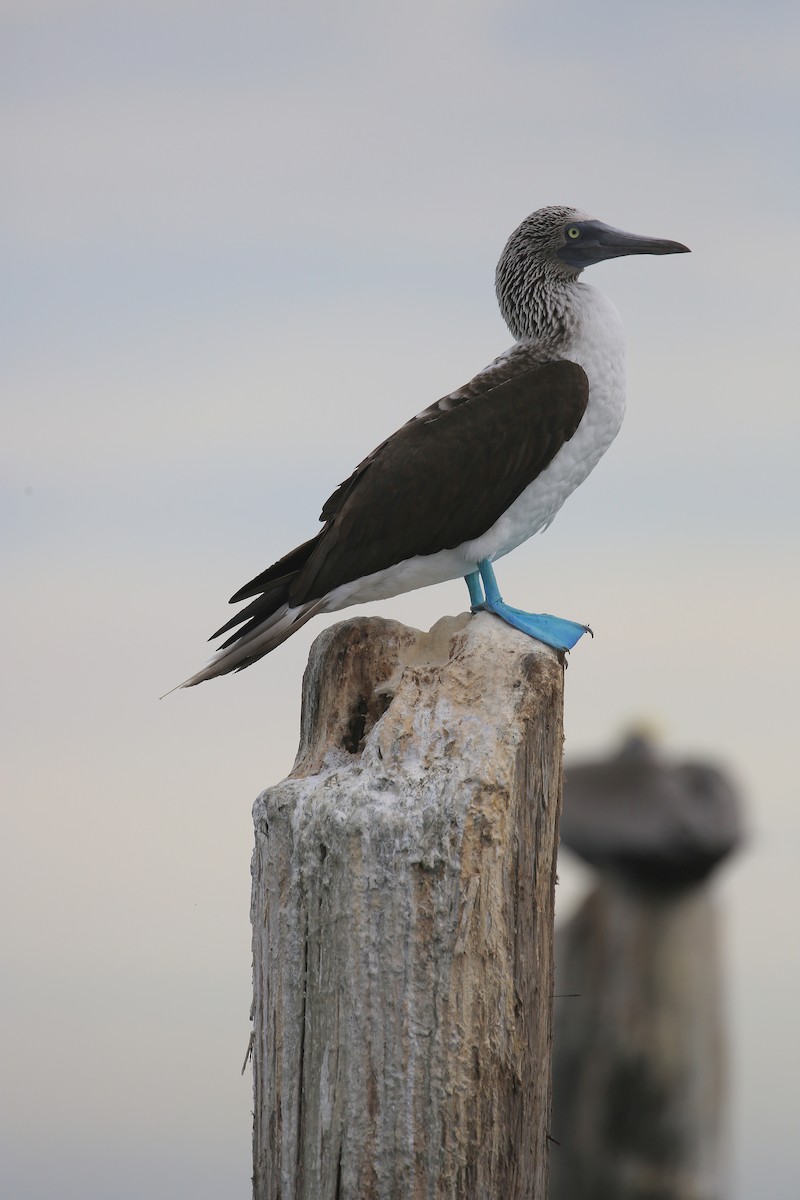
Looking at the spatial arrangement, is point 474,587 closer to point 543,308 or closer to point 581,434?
point 581,434

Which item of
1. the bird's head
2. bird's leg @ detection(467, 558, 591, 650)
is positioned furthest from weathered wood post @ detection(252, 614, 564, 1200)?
the bird's head

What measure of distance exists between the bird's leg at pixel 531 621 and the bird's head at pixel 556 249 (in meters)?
1.09

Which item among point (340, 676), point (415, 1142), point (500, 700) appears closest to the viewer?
point (415, 1142)

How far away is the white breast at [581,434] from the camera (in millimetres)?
4910

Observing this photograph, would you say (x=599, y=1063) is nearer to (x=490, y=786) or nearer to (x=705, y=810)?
(x=705, y=810)

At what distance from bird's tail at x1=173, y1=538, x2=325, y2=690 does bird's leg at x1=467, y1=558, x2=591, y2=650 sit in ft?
2.01

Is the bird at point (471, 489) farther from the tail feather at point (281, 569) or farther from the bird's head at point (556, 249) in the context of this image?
the bird's head at point (556, 249)

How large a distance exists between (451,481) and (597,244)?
1.26 m

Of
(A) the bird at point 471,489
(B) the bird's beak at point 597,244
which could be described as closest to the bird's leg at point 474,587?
(A) the bird at point 471,489

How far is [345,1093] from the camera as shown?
4016 millimetres

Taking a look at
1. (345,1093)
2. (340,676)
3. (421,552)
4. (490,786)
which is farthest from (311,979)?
(421,552)

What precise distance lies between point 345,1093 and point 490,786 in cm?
101

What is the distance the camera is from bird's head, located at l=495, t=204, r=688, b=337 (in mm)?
5305

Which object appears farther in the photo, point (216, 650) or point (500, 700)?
point (216, 650)
